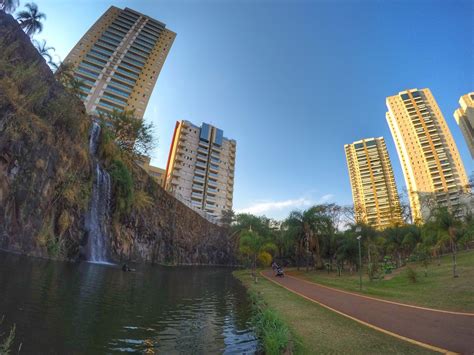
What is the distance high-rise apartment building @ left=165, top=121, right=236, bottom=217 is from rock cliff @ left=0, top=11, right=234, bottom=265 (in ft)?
183

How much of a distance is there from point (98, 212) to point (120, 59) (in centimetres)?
7259

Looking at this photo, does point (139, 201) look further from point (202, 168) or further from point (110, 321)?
point (202, 168)

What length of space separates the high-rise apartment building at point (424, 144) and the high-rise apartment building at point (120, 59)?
366 ft

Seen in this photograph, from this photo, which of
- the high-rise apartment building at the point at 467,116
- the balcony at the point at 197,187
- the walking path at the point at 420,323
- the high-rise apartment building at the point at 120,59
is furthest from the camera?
the balcony at the point at 197,187

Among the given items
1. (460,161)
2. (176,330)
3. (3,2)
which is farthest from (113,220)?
(460,161)

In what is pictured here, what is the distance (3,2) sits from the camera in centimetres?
2392

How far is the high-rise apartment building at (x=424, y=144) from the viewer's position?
101875 mm

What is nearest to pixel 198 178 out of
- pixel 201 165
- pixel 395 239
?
pixel 201 165

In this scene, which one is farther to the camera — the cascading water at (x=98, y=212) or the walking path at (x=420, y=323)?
the cascading water at (x=98, y=212)

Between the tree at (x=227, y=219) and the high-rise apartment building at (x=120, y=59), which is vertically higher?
the high-rise apartment building at (x=120, y=59)

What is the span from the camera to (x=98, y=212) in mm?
29375

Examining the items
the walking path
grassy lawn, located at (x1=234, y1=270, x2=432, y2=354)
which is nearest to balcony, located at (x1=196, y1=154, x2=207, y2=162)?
the walking path

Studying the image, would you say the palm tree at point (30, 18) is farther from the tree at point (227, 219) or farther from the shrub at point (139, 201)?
the tree at point (227, 219)

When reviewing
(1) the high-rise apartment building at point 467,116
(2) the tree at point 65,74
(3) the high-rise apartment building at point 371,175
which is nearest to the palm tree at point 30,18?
(2) the tree at point 65,74
